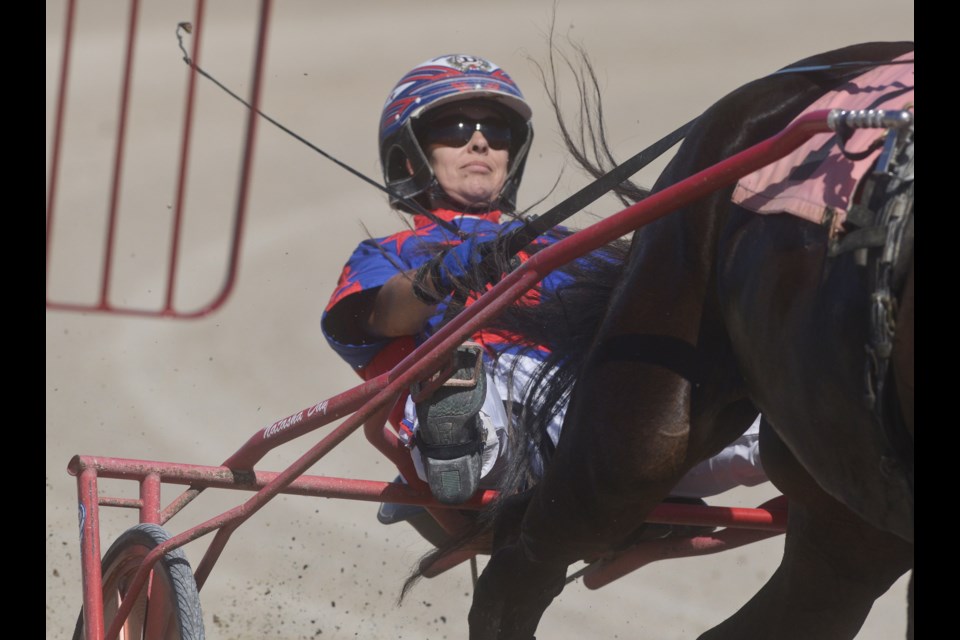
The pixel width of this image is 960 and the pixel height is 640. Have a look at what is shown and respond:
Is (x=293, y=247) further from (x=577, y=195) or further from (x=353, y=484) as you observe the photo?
(x=577, y=195)

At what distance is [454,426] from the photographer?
2.34m

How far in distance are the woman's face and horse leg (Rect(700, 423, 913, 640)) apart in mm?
1070

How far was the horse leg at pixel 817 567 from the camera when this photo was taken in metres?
2.04

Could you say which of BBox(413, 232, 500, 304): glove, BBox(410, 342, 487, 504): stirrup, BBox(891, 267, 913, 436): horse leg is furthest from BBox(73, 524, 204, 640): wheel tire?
BBox(891, 267, 913, 436): horse leg

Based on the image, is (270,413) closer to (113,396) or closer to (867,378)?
(113,396)

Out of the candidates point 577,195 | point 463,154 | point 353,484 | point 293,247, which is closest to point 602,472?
point 577,195

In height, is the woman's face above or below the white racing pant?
above

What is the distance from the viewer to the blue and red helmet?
115 inches

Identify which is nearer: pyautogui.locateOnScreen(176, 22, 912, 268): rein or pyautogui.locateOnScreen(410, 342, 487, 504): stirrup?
pyautogui.locateOnScreen(176, 22, 912, 268): rein

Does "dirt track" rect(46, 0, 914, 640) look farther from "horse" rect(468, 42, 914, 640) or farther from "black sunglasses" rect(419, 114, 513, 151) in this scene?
"horse" rect(468, 42, 914, 640)

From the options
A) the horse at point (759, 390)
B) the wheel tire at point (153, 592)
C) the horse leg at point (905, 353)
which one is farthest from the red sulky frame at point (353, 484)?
the horse leg at point (905, 353)

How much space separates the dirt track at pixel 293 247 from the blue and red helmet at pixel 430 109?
9.2 inches
